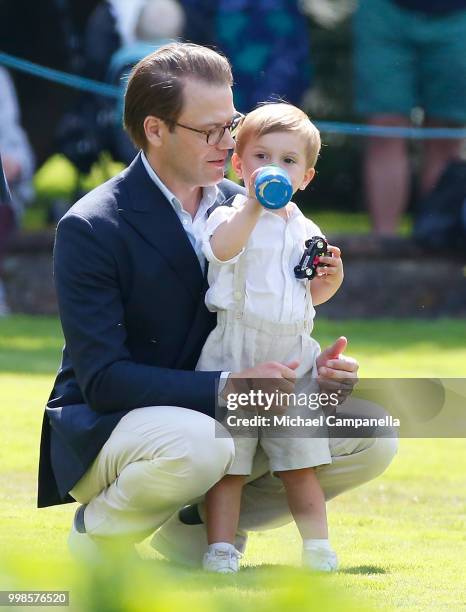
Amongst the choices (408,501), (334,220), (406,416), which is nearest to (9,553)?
(406,416)

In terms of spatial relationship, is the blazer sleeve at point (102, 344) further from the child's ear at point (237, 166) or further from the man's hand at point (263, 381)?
the child's ear at point (237, 166)

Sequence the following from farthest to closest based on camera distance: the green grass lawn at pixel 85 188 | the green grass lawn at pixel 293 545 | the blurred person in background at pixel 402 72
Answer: the green grass lawn at pixel 85 188 < the blurred person in background at pixel 402 72 < the green grass lawn at pixel 293 545

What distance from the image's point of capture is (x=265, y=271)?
304 cm

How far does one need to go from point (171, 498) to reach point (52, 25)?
292 inches

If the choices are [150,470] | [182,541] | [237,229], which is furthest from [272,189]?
[182,541]

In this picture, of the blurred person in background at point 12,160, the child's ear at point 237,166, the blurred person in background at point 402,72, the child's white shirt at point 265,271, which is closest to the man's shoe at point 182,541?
the child's white shirt at point 265,271

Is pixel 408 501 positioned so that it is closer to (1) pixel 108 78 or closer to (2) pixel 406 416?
(2) pixel 406 416

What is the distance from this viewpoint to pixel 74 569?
111 centimetres

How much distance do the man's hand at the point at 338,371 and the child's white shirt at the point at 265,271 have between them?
0.11 meters

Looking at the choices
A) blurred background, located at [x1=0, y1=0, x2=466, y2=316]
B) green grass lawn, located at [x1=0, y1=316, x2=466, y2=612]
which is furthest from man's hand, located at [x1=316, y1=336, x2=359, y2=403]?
blurred background, located at [x1=0, y1=0, x2=466, y2=316]

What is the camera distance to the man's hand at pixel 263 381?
285 centimetres

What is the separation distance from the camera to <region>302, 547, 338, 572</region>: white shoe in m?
2.97

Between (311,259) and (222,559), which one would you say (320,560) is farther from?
(311,259)

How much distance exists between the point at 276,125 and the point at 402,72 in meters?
4.66
